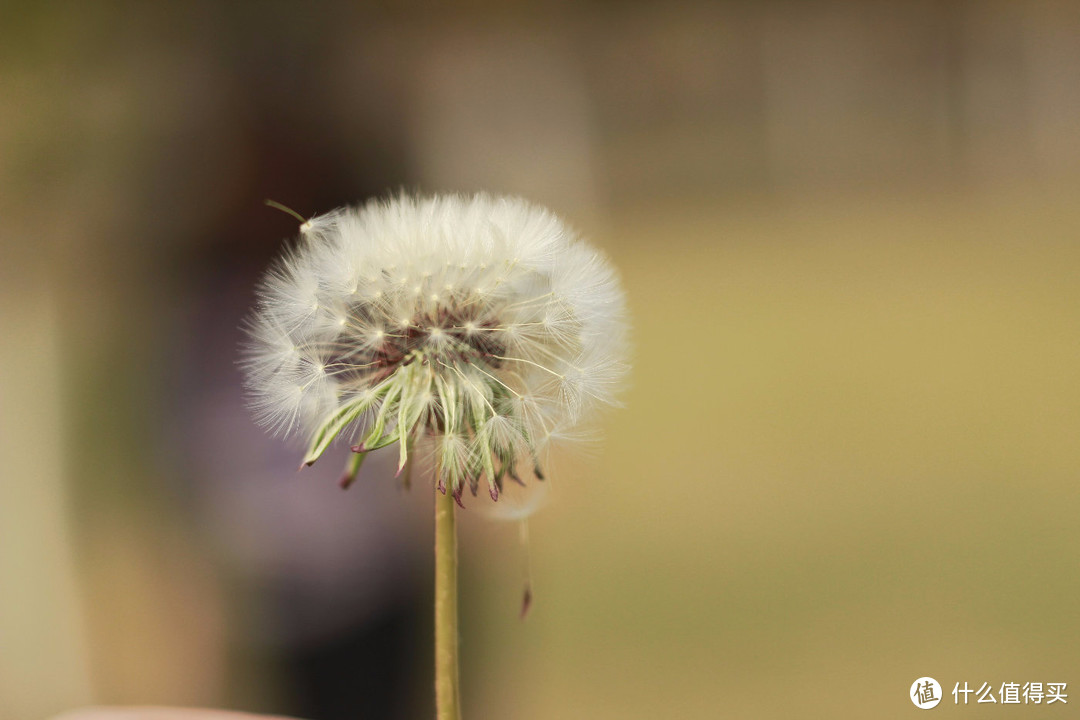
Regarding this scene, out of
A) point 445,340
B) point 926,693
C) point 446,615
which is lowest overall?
point 926,693

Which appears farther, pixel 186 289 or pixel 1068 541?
pixel 186 289

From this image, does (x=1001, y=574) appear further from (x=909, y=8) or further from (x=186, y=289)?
(x=186, y=289)

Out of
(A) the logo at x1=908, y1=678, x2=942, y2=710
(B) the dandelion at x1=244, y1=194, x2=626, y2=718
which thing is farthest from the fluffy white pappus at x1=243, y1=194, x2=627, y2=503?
(A) the logo at x1=908, y1=678, x2=942, y2=710

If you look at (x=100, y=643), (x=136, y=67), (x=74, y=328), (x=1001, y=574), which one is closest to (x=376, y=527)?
(x=100, y=643)

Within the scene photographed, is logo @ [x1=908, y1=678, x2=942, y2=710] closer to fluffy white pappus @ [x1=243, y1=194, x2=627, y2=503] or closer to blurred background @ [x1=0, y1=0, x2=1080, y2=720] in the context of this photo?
blurred background @ [x1=0, y1=0, x2=1080, y2=720]

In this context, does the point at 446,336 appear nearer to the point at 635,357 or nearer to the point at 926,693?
the point at 635,357

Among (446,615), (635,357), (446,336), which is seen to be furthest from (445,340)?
(635,357)
